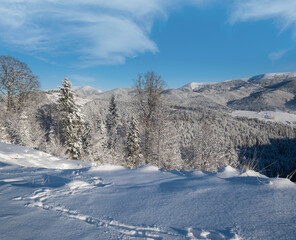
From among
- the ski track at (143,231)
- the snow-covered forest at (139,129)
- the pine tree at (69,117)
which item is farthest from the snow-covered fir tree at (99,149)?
the ski track at (143,231)

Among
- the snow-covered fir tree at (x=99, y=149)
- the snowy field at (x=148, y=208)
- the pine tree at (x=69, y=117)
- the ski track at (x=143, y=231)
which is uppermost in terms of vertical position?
the pine tree at (x=69, y=117)

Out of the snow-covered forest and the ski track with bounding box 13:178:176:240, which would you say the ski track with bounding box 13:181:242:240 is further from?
the snow-covered forest

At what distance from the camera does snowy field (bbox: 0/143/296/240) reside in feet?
5.18

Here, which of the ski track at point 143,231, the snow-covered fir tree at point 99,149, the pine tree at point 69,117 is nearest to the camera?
the ski track at point 143,231

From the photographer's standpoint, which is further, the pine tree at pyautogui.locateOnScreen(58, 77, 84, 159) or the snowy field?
the pine tree at pyautogui.locateOnScreen(58, 77, 84, 159)

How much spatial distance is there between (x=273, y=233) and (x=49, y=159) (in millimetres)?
6449

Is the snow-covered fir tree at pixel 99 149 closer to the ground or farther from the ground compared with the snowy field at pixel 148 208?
closer to the ground

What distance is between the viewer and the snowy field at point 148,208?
5.18ft

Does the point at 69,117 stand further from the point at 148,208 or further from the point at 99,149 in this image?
the point at 148,208

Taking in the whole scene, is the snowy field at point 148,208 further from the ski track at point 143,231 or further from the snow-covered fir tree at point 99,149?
the snow-covered fir tree at point 99,149

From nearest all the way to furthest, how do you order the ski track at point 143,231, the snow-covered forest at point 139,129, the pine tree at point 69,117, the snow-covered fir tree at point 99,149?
the ski track at point 143,231 → the snow-covered forest at point 139,129 → the pine tree at point 69,117 → the snow-covered fir tree at point 99,149

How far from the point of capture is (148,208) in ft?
6.68

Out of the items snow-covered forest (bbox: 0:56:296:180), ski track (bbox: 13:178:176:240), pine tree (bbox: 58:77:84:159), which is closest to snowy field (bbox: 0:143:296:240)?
ski track (bbox: 13:178:176:240)

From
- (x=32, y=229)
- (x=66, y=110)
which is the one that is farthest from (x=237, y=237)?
(x=66, y=110)
